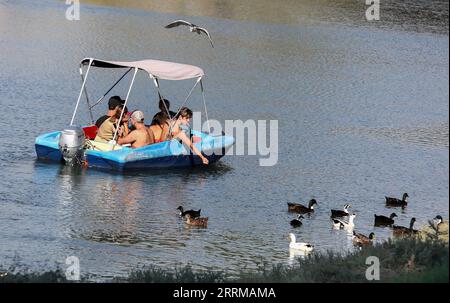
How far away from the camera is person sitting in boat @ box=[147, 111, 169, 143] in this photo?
2256 centimetres

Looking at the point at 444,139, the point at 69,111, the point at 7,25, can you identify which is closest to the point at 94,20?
the point at 7,25

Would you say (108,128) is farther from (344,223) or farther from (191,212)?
(344,223)

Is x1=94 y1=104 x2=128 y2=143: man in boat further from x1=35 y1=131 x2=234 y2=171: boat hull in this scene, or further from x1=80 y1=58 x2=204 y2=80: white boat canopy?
x1=80 y1=58 x2=204 y2=80: white boat canopy

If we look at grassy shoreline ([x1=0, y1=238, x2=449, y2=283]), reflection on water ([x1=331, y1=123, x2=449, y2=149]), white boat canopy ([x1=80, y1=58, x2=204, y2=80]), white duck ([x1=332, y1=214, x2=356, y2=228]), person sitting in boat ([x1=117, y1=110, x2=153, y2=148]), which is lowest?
grassy shoreline ([x1=0, y1=238, x2=449, y2=283])

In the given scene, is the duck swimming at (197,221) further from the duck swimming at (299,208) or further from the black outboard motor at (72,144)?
the black outboard motor at (72,144)

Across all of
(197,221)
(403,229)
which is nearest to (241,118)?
(197,221)

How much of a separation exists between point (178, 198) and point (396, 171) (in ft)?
18.3

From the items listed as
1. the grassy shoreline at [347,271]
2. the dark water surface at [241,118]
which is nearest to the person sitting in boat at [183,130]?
the dark water surface at [241,118]

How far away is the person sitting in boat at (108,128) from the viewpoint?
2183 cm

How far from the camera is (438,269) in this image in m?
9.71

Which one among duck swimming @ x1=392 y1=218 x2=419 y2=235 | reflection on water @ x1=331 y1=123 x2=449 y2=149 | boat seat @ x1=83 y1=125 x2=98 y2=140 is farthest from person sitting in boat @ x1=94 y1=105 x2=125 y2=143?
reflection on water @ x1=331 y1=123 x2=449 y2=149

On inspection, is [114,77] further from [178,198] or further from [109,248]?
[109,248]

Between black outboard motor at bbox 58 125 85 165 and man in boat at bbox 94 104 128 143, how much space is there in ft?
2.63

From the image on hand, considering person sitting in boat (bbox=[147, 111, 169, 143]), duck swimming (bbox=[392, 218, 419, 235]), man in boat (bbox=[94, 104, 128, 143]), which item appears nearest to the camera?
duck swimming (bbox=[392, 218, 419, 235])
